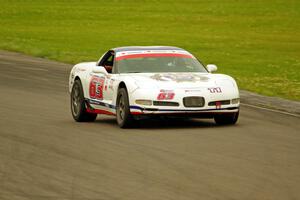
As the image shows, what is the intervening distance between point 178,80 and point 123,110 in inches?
36.2

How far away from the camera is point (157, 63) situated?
17.8m

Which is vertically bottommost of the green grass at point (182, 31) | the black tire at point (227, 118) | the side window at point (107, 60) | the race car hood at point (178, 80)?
the green grass at point (182, 31)

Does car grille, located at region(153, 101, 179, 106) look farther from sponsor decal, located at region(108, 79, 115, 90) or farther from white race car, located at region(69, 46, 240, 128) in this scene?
sponsor decal, located at region(108, 79, 115, 90)

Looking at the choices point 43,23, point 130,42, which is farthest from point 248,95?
point 43,23

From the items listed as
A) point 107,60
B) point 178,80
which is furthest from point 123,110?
point 107,60

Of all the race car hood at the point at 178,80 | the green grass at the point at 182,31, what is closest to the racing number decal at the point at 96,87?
the race car hood at the point at 178,80

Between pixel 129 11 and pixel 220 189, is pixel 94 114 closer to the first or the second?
pixel 220 189

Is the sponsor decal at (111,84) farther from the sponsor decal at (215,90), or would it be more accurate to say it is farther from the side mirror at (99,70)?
the sponsor decal at (215,90)

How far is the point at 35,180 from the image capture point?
37.7ft

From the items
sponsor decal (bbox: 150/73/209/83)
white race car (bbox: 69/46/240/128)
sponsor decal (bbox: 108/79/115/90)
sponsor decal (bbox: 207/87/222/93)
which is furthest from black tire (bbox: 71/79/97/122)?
sponsor decal (bbox: 207/87/222/93)

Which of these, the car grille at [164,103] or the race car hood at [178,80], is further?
the race car hood at [178,80]

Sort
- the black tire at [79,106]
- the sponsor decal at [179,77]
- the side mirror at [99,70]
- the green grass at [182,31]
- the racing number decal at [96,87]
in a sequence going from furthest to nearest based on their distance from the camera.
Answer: the green grass at [182,31], the black tire at [79,106], the racing number decal at [96,87], the side mirror at [99,70], the sponsor decal at [179,77]

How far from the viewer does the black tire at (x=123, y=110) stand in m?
16.7

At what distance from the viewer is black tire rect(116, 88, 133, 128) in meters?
16.7
